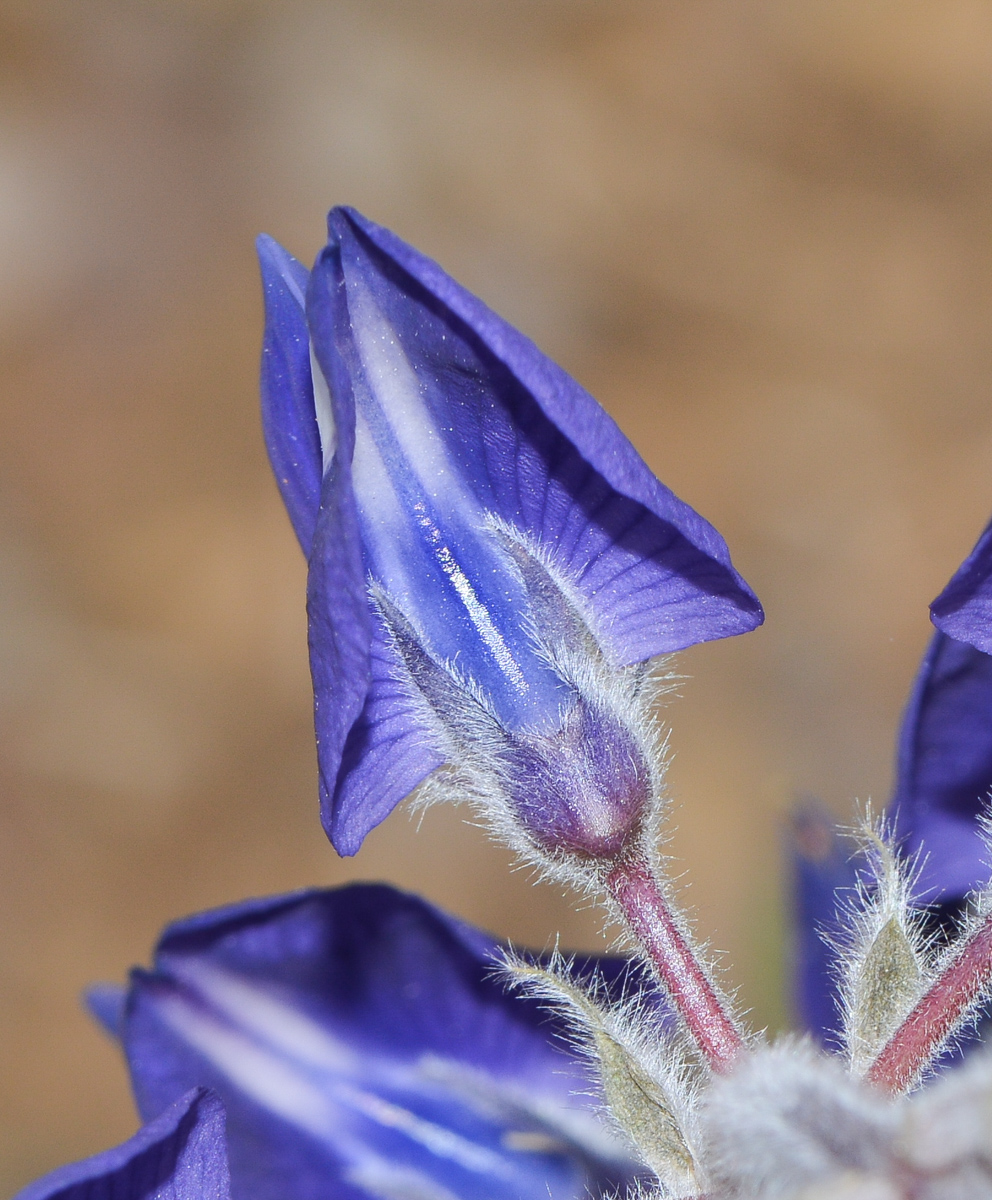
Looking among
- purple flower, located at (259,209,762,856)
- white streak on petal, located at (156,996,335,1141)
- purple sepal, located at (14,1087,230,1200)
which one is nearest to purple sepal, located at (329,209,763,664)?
purple flower, located at (259,209,762,856)

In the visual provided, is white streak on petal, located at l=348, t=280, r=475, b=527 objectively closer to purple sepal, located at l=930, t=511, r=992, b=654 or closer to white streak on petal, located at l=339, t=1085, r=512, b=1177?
purple sepal, located at l=930, t=511, r=992, b=654

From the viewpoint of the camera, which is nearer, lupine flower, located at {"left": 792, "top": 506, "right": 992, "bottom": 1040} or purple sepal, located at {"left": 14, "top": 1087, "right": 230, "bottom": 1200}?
purple sepal, located at {"left": 14, "top": 1087, "right": 230, "bottom": 1200}

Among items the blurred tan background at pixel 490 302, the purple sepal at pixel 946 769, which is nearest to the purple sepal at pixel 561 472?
the purple sepal at pixel 946 769

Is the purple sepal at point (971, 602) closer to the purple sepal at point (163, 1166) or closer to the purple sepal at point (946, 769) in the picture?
the purple sepal at point (946, 769)

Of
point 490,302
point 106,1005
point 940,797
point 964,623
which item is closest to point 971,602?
point 964,623

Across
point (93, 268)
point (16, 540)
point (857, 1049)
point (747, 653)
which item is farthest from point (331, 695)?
point (93, 268)

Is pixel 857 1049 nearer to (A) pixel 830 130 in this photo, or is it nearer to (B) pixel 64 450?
(B) pixel 64 450
